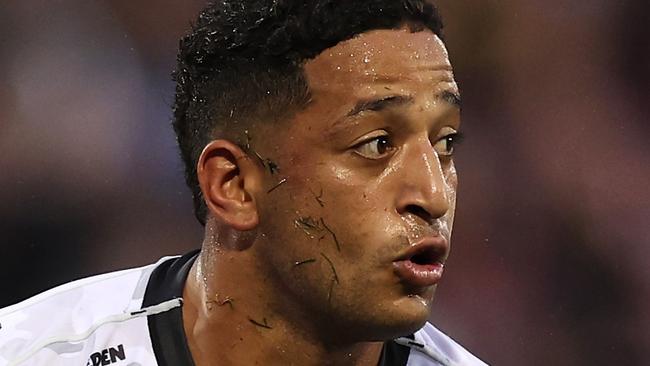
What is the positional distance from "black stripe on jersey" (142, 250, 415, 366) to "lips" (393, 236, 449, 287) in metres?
0.30

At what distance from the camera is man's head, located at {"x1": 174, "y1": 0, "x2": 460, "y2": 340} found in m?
1.45

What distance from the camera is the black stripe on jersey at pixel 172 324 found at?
1.65 m

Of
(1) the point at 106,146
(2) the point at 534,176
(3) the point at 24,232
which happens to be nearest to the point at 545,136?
(2) the point at 534,176

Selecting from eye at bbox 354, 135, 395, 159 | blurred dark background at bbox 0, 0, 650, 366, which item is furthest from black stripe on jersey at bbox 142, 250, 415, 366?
blurred dark background at bbox 0, 0, 650, 366

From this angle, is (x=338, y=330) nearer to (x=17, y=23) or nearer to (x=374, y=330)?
(x=374, y=330)

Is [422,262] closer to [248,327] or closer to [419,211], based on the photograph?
[419,211]

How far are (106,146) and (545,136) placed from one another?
1131 mm

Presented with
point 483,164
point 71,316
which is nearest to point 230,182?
point 71,316

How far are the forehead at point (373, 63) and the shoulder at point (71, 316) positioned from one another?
20.6 inches

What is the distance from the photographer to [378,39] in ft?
4.92

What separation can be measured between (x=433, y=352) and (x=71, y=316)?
0.60m

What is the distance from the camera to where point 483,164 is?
110 inches

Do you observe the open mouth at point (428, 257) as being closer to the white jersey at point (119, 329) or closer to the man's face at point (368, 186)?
the man's face at point (368, 186)

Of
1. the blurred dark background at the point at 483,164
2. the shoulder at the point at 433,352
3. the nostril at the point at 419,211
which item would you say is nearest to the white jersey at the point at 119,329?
the shoulder at the point at 433,352
